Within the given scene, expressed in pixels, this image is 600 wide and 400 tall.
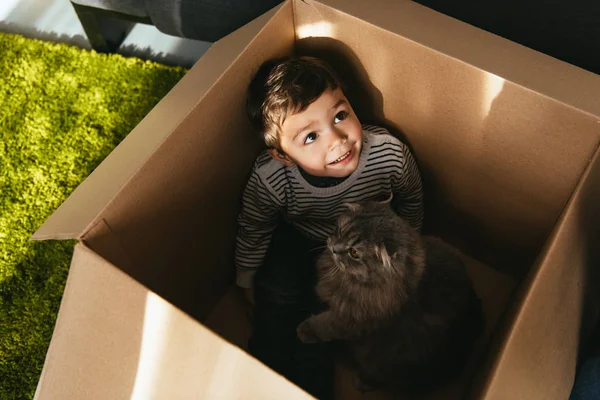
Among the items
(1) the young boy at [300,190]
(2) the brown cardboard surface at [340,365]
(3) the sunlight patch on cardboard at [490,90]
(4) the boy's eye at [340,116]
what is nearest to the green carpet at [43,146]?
(2) the brown cardboard surface at [340,365]

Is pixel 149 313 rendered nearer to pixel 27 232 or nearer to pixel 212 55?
pixel 212 55

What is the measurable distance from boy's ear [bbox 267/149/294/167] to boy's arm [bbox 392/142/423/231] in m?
0.21

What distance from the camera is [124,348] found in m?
0.66

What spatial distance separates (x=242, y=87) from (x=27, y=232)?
0.81 m

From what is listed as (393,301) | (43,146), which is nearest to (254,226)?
(393,301)

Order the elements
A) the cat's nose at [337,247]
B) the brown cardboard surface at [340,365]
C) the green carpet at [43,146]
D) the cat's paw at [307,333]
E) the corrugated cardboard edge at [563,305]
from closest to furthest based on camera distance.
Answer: the corrugated cardboard edge at [563,305] → the cat's nose at [337,247] → the cat's paw at [307,333] → the brown cardboard surface at [340,365] → the green carpet at [43,146]

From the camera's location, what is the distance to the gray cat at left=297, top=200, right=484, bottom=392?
83 cm

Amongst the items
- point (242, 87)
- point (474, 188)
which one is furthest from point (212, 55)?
point (474, 188)

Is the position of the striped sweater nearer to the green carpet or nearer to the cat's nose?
the cat's nose

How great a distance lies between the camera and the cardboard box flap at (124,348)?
622mm

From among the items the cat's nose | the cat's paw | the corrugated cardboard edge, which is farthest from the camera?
the cat's paw

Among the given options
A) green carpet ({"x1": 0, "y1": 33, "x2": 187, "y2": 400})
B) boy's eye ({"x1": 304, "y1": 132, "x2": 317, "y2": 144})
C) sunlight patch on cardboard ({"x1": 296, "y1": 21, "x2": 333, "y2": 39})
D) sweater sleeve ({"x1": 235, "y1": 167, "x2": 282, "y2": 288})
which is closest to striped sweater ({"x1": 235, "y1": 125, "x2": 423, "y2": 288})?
sweater sleeve ({"x1": 235, "y1": 167, "x2": 282, "y2": 288})

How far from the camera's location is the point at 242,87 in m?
0.88

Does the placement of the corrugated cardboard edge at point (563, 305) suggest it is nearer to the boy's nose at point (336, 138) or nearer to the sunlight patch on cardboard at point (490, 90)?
the sunlight patch on cardboard at point (490, 90)
